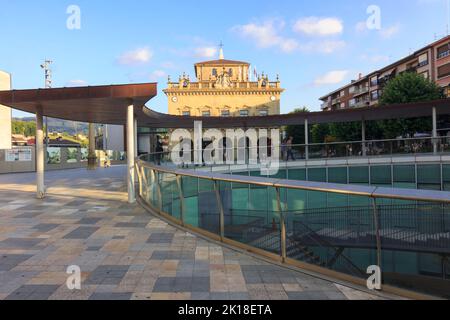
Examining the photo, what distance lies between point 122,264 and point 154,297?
135cm

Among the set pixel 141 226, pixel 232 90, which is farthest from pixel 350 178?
pixel 232 90

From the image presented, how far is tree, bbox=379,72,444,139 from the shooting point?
109 feet

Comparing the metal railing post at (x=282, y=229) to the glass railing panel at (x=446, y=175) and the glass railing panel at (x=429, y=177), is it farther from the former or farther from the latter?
the glass railing panel at (x=446, y=175)

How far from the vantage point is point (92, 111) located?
13891mm

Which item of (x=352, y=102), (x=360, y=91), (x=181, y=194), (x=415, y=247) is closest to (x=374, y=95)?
(x=360, y=91)

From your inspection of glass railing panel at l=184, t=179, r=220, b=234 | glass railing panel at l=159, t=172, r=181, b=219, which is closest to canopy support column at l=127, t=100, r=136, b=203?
glass railing panel at l=159, t=172, r=181, b=219

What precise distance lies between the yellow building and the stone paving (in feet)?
178

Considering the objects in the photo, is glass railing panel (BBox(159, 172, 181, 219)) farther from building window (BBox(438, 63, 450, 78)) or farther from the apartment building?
building window (BBox(438, 63, 450, 78))

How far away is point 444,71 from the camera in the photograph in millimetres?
49344

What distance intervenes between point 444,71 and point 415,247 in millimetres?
53749

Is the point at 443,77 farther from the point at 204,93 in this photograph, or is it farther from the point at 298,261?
the point at 298,261

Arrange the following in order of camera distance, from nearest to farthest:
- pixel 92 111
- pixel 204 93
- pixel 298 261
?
1. pixel 298 261
2. pixel 92 111
3. pixel 204 93

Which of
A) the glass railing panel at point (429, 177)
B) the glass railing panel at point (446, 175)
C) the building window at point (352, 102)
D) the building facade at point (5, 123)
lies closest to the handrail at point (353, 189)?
the glass railing panel at point (429, 177)
